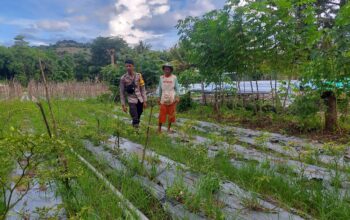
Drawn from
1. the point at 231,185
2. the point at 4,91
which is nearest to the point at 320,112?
the point at 231,185

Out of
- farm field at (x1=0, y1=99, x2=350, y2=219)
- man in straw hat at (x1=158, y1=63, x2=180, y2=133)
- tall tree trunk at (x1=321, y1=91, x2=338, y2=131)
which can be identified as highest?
man in straw hat at (x1=158, y1=63, x2=180, y2=133)

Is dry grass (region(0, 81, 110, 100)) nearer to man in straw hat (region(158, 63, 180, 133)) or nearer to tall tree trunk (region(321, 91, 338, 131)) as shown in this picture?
man in straw hat (region(158, 63, 180, 133))

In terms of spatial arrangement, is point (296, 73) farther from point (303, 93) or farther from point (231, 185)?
point (231, 185)

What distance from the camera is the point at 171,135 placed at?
619 cm

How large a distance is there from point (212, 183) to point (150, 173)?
31.5 inches

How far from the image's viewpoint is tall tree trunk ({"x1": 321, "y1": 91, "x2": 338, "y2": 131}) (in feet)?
20.0

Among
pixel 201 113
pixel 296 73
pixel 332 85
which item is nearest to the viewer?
pixel 332 85

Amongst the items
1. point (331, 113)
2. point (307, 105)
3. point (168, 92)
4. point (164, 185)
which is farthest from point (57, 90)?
point (164, 185)

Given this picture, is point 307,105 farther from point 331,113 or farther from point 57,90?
point 57,90

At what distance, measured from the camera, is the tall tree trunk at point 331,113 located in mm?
6086

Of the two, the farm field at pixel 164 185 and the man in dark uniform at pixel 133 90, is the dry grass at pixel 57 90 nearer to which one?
the man in dark uniform at pixel 133 90

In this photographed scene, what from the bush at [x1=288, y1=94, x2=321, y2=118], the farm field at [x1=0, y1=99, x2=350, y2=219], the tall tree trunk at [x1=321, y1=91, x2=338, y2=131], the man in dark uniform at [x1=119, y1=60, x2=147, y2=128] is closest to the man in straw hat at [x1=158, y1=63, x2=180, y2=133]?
the man in dark uniform at [x1=119, y1=60, x2=147, y2=128]

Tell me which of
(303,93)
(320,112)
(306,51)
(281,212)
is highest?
(306,51)

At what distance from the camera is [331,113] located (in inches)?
241
